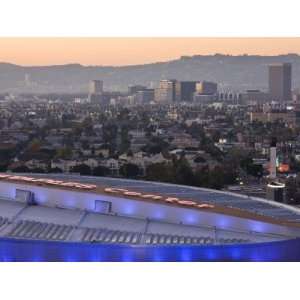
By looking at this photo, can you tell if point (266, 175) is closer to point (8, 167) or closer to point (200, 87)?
point (200, 87)

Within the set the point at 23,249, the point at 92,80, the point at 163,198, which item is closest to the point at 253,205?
the point at 163,198

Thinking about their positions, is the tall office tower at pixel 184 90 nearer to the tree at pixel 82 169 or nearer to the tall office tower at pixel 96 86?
the tall office tower at pixel 96 86

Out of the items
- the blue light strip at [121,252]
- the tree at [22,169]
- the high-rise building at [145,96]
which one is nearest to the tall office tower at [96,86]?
the high-rise building at [145,96]

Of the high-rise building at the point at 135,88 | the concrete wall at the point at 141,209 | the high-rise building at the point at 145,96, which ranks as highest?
the high-rise building at the point at 135,88

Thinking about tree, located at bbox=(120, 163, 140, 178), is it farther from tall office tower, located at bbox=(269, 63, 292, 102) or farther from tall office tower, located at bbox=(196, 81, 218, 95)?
tall office tower, located at bbox=(269, 63, 292, 102)

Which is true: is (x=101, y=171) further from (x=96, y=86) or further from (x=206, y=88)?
(x=206, y=88)

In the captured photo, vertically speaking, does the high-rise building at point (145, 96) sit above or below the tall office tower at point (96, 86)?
below

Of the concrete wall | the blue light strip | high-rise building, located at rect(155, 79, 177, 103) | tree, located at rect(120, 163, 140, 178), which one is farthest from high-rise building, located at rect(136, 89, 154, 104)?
the blue light strip
